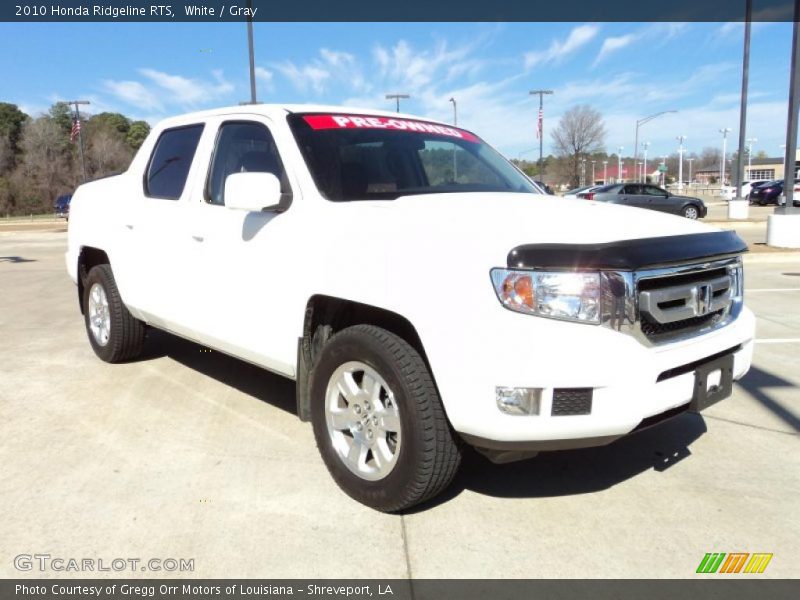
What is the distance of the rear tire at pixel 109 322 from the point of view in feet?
16.8

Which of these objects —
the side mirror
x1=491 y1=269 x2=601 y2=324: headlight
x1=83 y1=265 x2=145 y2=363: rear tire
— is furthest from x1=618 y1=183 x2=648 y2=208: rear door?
x1=491 y1=269 x2=601 y2=324: headlight

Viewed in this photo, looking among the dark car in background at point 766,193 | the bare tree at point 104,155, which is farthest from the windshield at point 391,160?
the bare tree at point 104,155

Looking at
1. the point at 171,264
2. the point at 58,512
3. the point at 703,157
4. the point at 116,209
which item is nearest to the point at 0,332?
the point at 116,209

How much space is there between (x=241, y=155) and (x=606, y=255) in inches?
93.7

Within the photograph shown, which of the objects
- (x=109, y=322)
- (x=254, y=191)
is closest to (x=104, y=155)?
(x=109, y=322)

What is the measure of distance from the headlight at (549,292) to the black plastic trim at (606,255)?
0.04 metres

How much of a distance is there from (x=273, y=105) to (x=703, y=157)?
172790 mm

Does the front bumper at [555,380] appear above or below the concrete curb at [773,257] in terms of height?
above

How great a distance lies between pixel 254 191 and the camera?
10.4 ft

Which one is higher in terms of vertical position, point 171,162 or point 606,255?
point 171,162

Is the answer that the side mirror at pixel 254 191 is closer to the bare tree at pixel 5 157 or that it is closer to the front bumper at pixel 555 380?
the front bumper at pixel 555 380

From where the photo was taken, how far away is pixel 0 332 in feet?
22.4

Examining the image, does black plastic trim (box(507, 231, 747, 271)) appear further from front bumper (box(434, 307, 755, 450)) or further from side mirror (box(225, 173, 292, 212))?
side mirror (box(225, 173, 292, 212))
